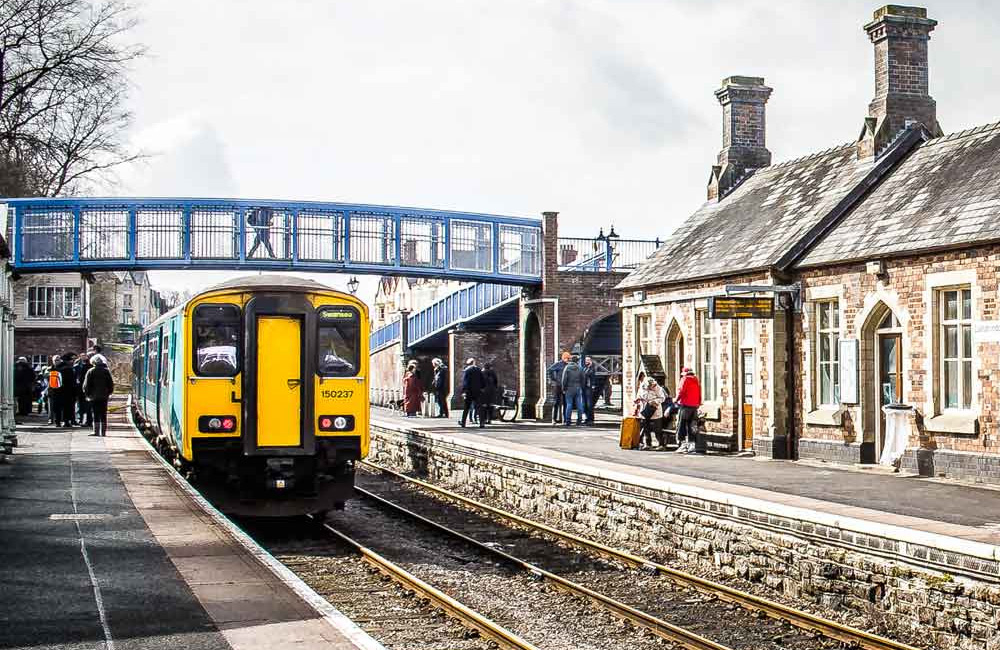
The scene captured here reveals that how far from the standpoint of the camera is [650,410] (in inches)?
848

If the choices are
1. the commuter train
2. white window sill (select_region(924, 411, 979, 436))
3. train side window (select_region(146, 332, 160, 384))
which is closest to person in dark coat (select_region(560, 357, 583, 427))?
train side window (select_region(146, 332, 160, 384))

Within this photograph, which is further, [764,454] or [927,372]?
[764,454]

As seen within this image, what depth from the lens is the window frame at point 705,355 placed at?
70.8 feet

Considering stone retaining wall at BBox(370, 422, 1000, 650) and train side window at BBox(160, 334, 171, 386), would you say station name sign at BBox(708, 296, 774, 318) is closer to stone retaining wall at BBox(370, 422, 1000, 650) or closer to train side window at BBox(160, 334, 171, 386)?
stone retaining wall at BBox(370, 422, 1000, 650)

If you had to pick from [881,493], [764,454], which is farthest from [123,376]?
[881,493]

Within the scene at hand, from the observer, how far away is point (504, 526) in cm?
1659

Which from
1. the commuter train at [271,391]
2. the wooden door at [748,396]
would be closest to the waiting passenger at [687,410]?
the wooden door at [748,396]

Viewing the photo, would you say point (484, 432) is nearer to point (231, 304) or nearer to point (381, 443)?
point (381, 443)

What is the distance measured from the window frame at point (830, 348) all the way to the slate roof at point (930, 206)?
0.72 m

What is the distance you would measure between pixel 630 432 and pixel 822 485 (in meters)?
6.51

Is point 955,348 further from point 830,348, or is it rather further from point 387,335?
point 387,335

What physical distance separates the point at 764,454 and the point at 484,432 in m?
8.45

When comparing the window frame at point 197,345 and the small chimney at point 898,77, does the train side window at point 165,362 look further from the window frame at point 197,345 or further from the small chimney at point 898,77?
the small chimney at point 898,77

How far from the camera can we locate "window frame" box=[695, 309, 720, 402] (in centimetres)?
2158
